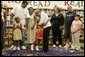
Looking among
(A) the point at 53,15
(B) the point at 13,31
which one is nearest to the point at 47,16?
(A) the point at 53,15

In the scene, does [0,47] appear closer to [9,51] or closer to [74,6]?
[9,51]

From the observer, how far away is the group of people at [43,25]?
23.9ft

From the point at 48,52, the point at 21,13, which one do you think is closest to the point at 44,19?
the point at 21,13

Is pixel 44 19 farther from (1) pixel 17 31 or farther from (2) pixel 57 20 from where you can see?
(1) pixel 17 31

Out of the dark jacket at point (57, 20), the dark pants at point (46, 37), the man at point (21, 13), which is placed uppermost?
the man at point (21, 13)

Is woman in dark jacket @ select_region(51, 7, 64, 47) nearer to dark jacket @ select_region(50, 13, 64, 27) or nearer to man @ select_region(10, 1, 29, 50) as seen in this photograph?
dark jacket @ select_region(50, 13, 64, 27)

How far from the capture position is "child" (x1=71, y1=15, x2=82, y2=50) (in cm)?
727

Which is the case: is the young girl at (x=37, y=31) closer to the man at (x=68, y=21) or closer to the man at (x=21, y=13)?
the man at (x=21, y=13)

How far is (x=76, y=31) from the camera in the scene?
730 centimetres

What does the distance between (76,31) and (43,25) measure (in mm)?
476

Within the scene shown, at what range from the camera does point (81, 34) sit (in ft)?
23.8

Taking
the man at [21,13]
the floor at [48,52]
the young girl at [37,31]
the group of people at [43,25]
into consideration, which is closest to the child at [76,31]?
the group of people at [43,25]

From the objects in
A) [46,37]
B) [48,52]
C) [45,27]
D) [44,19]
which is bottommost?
[48,52]

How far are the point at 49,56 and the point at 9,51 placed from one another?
571 millimetres
